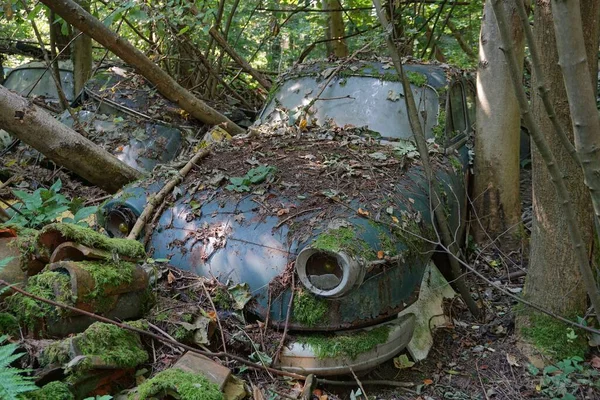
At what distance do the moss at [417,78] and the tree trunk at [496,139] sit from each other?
2.41 feet

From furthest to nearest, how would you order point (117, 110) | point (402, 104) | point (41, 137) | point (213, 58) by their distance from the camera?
point (213, 58) → point (117, 110) → point (402, 104) → point (41, 137)

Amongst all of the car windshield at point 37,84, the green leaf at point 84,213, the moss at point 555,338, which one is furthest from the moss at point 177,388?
the car windshield at point 37,84

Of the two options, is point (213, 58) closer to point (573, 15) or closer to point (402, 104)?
point (402, 104)

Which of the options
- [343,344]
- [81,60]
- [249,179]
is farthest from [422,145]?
[81,60]

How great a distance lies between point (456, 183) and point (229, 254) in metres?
2.14

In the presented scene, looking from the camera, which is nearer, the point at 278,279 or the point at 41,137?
the point at 278,279

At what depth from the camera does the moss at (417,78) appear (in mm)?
5105

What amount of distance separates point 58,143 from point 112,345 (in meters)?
2.40

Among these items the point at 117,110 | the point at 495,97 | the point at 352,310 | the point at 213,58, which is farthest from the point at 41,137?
the point at 213,58

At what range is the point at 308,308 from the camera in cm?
313

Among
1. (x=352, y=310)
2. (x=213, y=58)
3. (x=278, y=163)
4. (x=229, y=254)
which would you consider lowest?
(x=352, y=310)

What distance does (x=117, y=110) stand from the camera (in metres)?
6.81

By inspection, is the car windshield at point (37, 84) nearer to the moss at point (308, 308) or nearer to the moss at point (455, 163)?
the moss at point (455, 163)

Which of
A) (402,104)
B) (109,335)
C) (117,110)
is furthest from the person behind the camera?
(117,110)
